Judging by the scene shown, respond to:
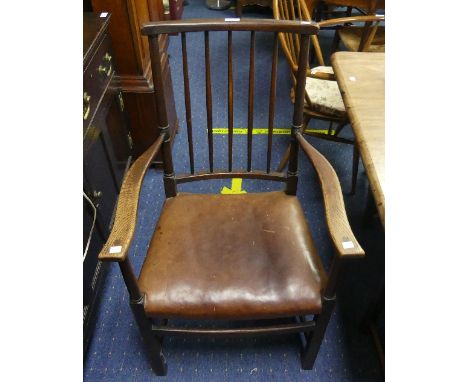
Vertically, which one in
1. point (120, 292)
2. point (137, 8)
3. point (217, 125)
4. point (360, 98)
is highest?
point (137, 8)

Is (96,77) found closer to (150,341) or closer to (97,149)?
(97,149)

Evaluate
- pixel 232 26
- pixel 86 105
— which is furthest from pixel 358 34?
pixel 86 105

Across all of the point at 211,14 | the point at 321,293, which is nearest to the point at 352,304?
the point at 321,293

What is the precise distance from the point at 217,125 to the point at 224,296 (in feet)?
4.94

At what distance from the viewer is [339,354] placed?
1.36 metres

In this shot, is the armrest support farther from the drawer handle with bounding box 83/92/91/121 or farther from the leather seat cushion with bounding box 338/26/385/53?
the drawer handle with bounding box 83/92/91/121

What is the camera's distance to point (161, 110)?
3.74 feet

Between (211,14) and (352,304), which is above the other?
(211,14)

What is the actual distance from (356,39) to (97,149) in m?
1.63

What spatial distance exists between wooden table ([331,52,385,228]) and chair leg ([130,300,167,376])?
0.65m

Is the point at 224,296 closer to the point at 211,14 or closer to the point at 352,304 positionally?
the point at 352,304

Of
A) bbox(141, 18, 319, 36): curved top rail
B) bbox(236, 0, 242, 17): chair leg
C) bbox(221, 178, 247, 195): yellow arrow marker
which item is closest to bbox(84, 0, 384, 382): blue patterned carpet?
bbox(221, 178, 247, 195): yellow arrow marker

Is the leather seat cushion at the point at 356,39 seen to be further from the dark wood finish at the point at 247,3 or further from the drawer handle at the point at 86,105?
the drawer handle at the point at 86,105

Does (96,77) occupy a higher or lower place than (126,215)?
higher
